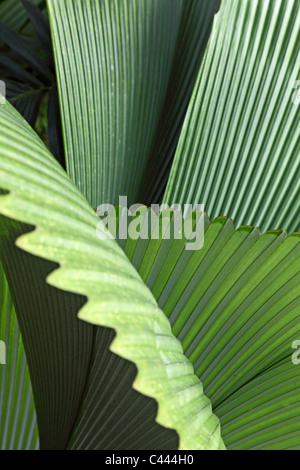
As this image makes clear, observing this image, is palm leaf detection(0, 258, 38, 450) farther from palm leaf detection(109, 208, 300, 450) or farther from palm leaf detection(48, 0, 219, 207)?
palm leaf detection(48, 0, 219, 207)

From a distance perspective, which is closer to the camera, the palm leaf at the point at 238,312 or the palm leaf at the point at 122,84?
the palm leaf at the point at 238,312

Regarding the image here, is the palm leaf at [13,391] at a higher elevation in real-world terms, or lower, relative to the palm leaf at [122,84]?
lower

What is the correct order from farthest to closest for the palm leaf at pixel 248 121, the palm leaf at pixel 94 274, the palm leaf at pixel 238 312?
1. the palm leaf at pixel 248 121
2. the palm leaf at pixel 238 312
3. the palm leaf at pixel 94 274

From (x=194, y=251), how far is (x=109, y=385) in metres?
0.13

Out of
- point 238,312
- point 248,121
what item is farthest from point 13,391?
point 248,121

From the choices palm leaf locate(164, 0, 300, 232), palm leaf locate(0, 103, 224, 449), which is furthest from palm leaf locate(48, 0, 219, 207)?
palm leaf locate(0, 103, 224, 449)

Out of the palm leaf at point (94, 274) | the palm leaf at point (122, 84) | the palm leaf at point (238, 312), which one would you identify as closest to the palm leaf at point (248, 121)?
the palm leaf at point (122, 84)

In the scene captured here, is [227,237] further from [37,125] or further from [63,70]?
[37,125]

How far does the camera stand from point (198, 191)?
65cm

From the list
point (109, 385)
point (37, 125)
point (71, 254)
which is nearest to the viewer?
point (71, 254)

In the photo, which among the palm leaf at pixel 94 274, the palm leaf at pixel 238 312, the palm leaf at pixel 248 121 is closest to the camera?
the palm leaf at pixel 94 274

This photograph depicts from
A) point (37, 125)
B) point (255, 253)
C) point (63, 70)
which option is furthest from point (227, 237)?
point (37, 125)

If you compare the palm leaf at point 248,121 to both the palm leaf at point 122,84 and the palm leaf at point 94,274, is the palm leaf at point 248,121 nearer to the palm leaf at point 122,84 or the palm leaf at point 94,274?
Result: the palm leaf at point 122,84

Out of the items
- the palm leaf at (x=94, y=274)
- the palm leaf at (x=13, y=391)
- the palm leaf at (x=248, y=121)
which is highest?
the palm leaf at (x=248, y=121)
